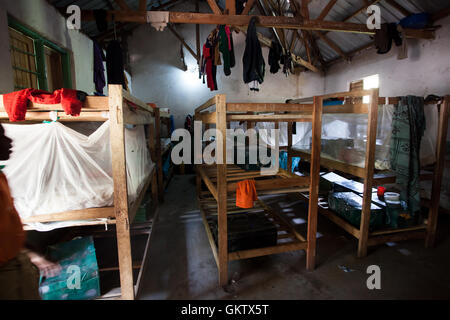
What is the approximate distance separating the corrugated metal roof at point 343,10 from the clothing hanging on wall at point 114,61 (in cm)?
92

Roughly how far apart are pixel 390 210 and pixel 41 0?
5986 mm

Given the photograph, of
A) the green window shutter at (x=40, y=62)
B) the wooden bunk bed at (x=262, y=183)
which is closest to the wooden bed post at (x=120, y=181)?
the wooden bunk bed at (x=262, y=183)

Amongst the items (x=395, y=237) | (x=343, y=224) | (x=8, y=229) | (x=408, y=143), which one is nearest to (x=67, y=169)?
(x=8, y=229)

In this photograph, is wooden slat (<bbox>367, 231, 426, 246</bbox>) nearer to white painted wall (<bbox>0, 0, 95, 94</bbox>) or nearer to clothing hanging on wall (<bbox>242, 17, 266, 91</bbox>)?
clothing hanging on wall (<bbox>242, 17, 266, 91</bbox>)

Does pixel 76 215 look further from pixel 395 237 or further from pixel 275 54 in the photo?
pixel 275 54

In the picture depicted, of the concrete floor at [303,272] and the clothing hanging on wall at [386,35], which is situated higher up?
the clothing hanging on wall at [386,35]

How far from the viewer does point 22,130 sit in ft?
6.40

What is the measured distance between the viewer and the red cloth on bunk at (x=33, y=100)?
1.76 meters

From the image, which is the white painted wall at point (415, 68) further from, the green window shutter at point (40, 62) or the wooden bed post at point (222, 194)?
the green window shutter at point (40, 62)

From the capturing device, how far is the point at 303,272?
266 centimetres

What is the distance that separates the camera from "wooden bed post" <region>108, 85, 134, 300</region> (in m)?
1.95

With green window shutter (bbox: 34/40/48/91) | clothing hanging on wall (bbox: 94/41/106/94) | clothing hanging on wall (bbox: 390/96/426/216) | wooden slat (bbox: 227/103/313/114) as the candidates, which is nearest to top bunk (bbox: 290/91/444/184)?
clothing hanging on wall (bbox: 390/96/426/216)

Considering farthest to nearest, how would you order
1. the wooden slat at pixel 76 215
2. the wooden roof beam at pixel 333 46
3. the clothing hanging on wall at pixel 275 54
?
the wooden roof beam at pixel 333 46, the clothing hanging on wall at pixel 275 54, the wooden slat at pixel 76 215
